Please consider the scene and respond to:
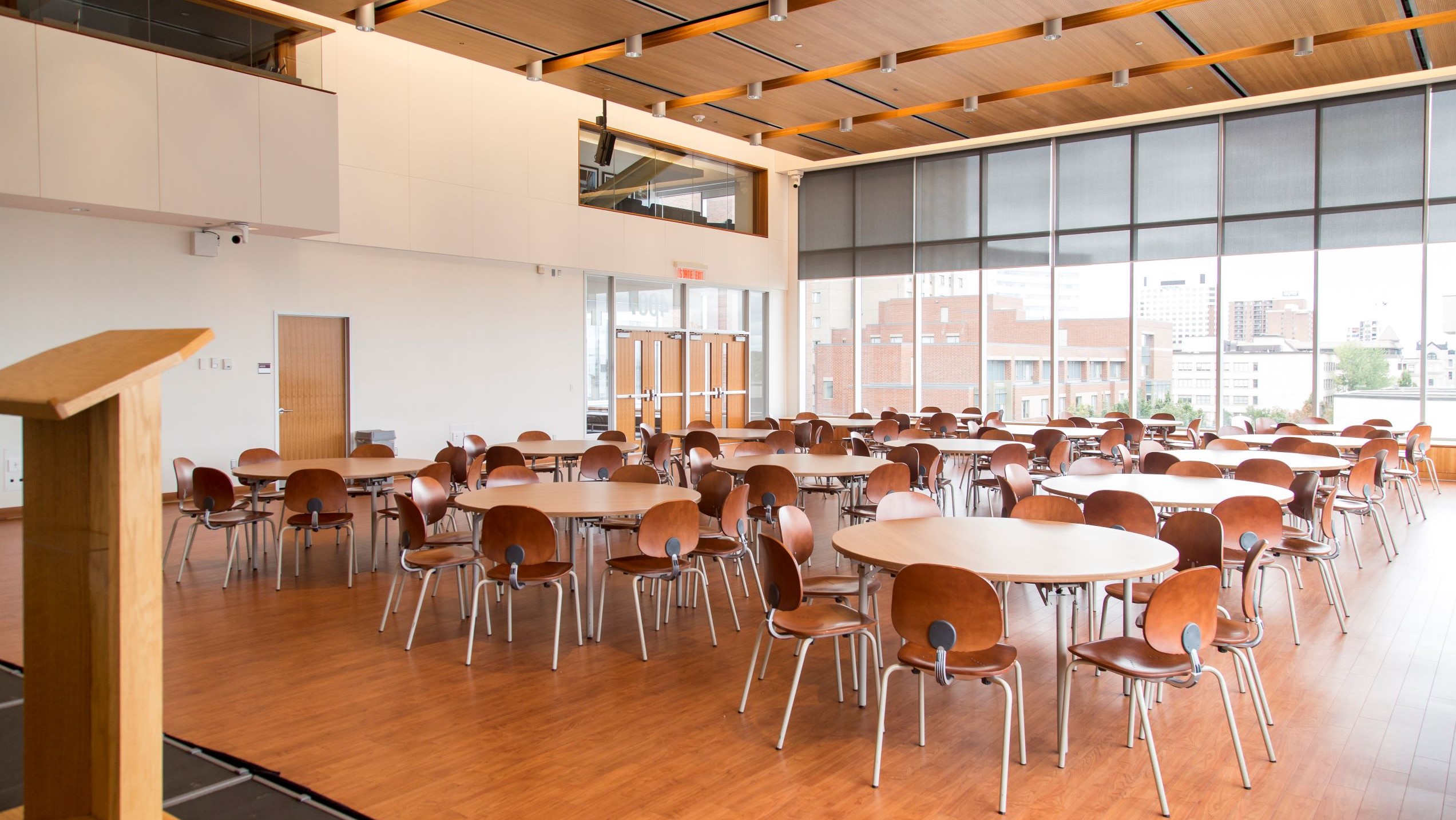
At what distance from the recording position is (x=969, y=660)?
3.59 meters

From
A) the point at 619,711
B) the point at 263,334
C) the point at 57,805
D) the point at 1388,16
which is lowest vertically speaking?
the point at 619,711

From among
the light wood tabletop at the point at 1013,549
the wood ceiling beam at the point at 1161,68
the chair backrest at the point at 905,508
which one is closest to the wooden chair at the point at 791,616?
the light wood tabletop at the point at 1013,549

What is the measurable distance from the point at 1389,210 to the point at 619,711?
40.9ft

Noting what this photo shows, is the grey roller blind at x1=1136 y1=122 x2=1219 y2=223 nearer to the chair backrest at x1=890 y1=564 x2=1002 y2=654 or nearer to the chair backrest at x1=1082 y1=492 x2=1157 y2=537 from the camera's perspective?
the chair backrest at x1=1082 y1=492 x2=1157 y2=537

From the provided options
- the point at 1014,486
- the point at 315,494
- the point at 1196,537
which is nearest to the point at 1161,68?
the point at 1014,486

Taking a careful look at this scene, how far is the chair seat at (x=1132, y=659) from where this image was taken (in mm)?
3404

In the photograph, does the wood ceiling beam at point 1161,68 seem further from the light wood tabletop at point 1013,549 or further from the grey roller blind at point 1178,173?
the light wood tabletop at point 1013,549

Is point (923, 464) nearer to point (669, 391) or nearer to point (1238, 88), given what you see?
point (1238, 88)

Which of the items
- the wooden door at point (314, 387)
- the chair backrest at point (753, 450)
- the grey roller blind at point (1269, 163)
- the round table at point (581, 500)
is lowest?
the round table at point (581, 500)

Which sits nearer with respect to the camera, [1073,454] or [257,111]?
[257,111]

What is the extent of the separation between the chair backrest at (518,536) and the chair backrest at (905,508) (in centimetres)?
168

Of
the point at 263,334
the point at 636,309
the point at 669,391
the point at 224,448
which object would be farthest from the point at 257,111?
the point at 669,391

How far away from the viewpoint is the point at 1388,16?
7.80 m

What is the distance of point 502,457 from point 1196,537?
5.43 meters
